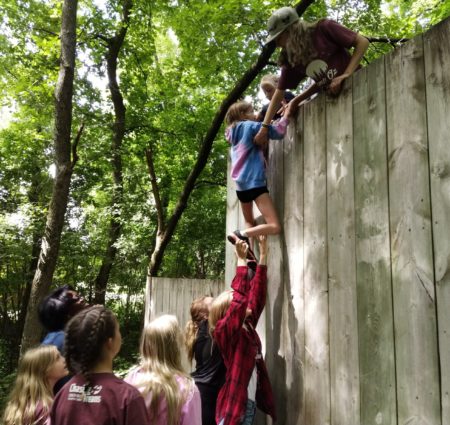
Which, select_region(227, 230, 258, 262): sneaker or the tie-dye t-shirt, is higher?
the tie-dye t-shirt

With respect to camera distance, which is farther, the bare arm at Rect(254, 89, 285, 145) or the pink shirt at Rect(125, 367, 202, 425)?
the bare arm at Rect(254, 89, 285, 145)

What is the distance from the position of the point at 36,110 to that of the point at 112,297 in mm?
6768

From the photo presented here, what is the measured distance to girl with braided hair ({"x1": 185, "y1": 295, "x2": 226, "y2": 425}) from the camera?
3.13m

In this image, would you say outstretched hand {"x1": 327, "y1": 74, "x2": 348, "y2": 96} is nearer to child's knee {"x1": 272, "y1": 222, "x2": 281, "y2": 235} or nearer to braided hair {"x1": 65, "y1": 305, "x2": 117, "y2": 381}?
child's knee {"x1": 272, "y1": 222, "x2": 281, "y2": 235}

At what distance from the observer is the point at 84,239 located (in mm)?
12297

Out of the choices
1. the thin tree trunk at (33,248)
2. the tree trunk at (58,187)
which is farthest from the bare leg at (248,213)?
the thin tree trunk at (33,248)

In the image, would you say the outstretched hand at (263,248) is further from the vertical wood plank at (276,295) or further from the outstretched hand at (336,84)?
the outstretched hand at (336,84)

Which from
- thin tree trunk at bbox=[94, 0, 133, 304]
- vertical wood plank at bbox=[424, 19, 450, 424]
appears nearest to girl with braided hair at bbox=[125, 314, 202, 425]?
vertical wood plank at bbox=[424, 19, 450, 424]

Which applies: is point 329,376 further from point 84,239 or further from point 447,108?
point 84,239

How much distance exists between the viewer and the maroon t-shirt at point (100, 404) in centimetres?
180

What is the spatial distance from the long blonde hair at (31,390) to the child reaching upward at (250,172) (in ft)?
4.85

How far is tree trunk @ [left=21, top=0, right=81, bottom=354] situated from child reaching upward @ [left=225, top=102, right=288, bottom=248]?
4563 millimetres

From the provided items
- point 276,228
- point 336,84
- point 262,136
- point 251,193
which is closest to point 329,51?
point 336,84

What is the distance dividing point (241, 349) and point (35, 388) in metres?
1.30
